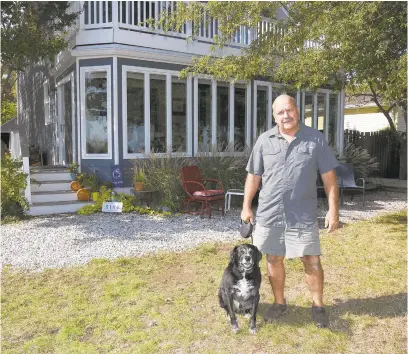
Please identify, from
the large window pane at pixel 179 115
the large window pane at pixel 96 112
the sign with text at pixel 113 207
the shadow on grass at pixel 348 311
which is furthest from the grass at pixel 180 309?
the large window pane at pixel 179 115

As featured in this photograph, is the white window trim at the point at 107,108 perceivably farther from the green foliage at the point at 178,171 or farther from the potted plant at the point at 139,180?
the potted plant at the point at 139,180

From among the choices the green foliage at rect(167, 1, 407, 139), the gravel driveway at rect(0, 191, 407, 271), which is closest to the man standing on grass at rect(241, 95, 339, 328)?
the gravel driveway at rect(0, 191, 407, 271)

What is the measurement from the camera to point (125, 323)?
3.44 m

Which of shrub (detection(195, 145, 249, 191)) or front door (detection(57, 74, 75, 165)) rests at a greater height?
front door (detection(57, 74, 75, 165))

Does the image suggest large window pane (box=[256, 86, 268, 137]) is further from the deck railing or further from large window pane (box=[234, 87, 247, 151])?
the deck railing

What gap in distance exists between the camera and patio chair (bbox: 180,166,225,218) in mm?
7992

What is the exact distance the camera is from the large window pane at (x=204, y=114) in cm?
1074

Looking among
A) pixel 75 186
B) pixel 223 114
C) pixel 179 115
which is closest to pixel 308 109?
pixel 223 114

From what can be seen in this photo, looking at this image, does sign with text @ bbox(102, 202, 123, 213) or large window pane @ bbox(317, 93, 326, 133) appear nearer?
sign with text @ bbox(102, 202, 123, 213)

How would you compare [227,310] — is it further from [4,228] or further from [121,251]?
[4,228]

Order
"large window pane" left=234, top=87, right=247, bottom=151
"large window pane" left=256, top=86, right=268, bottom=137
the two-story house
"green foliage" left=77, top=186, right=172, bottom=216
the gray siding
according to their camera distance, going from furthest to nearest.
→ the gray siding → "large window pane" left=256, top=86, right=268, bottom=137 → "large window pane" left=234, top=87, right=247, bottom=151 → the two-story house → "green foliage" left=77, top=186, right=172, bottom=216

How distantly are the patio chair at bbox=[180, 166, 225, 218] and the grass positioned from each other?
251cm

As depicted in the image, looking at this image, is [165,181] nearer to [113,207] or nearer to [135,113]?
[113,207]

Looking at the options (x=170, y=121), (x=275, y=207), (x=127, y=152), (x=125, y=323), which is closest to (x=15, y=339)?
(x=125, y=323)
